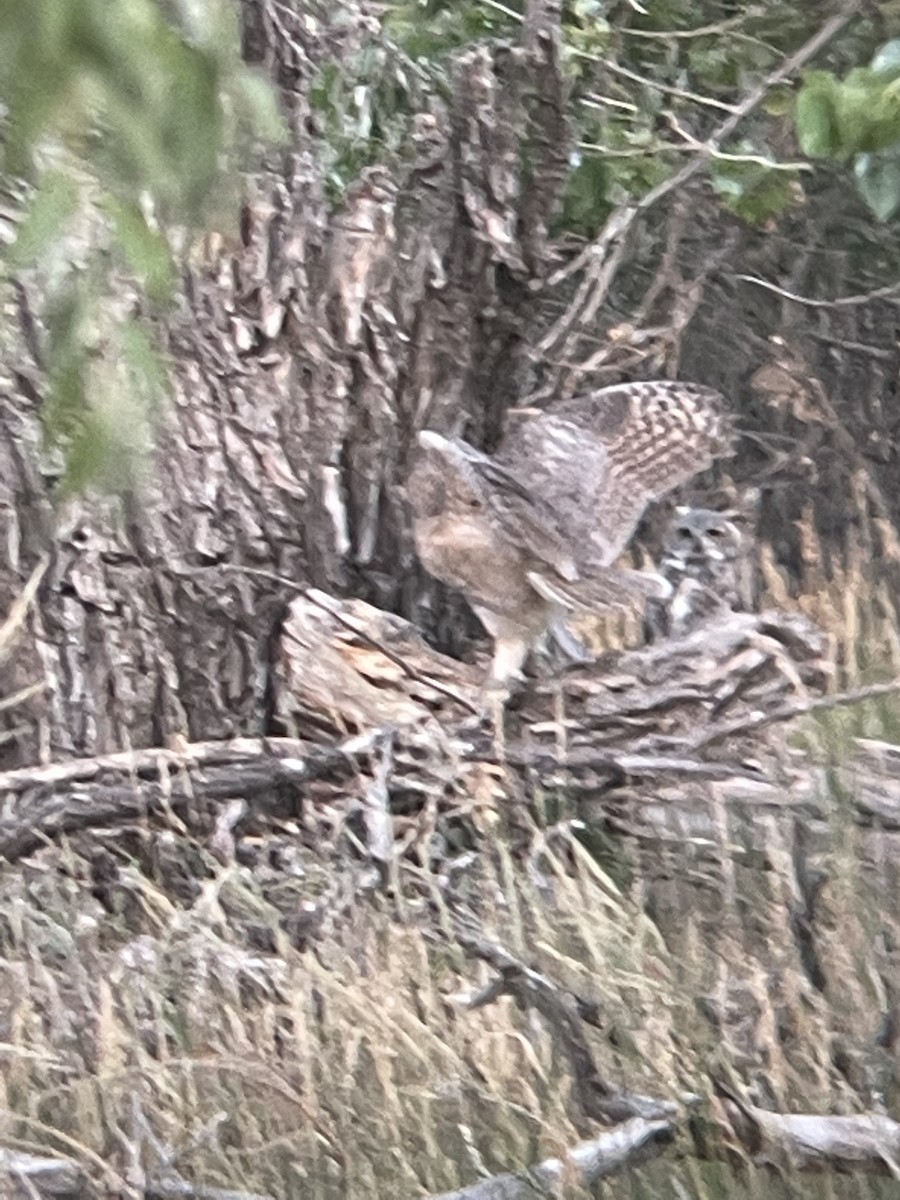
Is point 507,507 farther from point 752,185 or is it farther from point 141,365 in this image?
point 141,365

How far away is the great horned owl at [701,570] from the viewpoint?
2.67 metres

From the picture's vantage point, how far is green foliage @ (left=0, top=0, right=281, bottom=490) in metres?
0.79

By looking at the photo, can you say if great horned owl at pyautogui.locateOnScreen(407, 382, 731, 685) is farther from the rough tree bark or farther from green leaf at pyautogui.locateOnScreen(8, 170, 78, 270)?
green leaf at pyautogui.locateOnScreen(8, 170, 78, 270)

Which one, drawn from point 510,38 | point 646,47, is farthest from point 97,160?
point 646,47

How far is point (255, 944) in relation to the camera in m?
2.04

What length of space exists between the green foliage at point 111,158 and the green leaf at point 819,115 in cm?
133

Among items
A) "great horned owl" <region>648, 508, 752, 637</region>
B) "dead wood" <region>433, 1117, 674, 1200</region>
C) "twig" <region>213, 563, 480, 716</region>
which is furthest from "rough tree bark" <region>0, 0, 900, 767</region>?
"dead wood" <region>433, 1117, 674, 1200</region>

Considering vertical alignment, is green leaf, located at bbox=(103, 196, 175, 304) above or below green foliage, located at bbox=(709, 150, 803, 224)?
below

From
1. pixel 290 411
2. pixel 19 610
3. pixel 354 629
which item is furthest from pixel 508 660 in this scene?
pixel 19 610

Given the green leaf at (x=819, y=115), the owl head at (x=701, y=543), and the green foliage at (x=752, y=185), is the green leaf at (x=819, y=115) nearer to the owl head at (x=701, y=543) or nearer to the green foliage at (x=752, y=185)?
the green foliage at (x=752, y=185)

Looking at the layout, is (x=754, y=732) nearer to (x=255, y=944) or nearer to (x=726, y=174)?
(x=255, y=944)

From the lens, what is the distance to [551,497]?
2.37 meters

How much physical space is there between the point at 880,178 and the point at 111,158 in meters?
1.73

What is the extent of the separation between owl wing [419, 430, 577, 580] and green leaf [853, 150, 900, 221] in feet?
2.21
